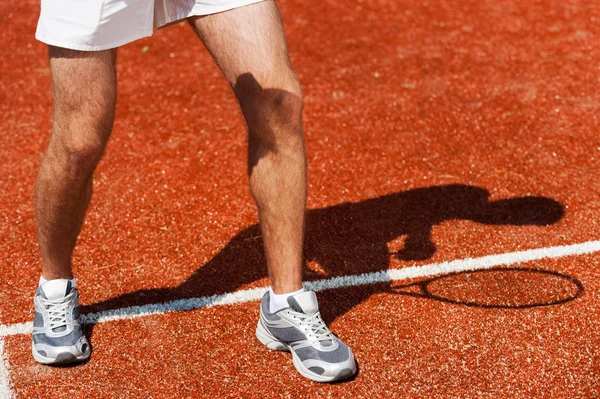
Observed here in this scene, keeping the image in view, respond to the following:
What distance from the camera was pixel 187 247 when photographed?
3.93 m


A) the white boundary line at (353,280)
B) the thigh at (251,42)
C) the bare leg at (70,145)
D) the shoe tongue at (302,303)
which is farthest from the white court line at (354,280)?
the thigh at (251,42)

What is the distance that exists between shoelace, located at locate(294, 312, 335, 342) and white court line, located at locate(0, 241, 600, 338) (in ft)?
1.48

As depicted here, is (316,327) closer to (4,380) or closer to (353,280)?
(353,280)

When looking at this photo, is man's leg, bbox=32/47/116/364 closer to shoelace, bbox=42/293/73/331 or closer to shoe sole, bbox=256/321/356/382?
shoelace, bbox=42/293/73/331

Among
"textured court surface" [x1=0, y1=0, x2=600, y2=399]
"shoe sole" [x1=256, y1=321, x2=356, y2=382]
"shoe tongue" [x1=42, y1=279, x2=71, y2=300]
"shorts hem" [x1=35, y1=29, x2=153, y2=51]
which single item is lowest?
"textured court surface" [x1=0, y1=0, x2=600, y2=399]

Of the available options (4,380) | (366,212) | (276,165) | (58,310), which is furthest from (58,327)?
(366,212)

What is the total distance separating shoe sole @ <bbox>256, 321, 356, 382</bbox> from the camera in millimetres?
2963

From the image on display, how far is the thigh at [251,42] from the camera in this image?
2879mm

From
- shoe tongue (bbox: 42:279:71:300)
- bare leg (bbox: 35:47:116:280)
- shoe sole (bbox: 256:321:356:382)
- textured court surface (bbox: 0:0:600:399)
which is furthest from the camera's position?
shoe tongue (bbox: 42:279:71:300)

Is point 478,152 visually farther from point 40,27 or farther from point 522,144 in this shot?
point 40,27

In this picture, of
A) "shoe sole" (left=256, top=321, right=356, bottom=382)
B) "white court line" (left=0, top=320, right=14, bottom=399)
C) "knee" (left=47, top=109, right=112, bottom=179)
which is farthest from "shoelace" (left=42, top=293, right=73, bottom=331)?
"shoe sole" (left=256, top=321, right=356, bottom=382)

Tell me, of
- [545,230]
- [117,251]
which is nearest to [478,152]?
[545,230]

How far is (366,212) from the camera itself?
416 cm

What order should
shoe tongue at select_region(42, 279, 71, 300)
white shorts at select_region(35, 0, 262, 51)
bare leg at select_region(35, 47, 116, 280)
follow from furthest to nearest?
shoe tongue at select_region(42, 279, 71, 300)
bare leg at select_region(35, 47, 116, 280)
white shorts at select_region(35, 0, 262, 51)
